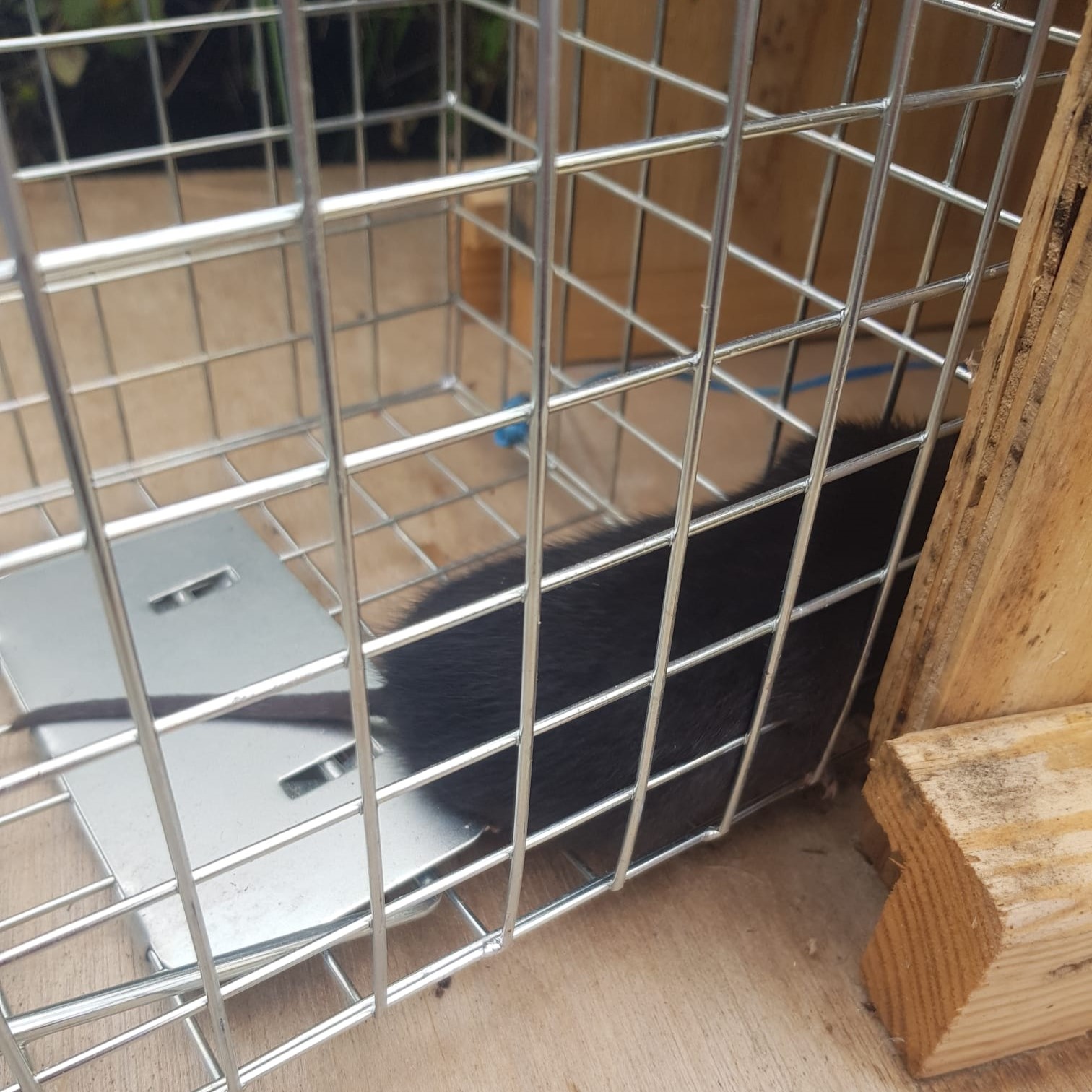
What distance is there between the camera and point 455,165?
101cm

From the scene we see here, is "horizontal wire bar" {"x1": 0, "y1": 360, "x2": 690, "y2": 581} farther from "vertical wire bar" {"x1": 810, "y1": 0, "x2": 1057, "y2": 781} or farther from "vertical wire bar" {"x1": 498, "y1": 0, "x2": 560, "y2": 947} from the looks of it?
"vertical wire bar" {"x1": 810, "y1": 0, "x2": 1057, "y2": 781}

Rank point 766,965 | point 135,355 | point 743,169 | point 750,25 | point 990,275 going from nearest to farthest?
point 750,25 < point 990,275 < point 766,965 < point 743,169 < point 135,355

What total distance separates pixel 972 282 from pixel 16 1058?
50cm

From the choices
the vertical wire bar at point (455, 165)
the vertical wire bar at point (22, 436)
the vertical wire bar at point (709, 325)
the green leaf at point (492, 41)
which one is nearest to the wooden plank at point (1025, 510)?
the vertical wire bar at point (709, 325)

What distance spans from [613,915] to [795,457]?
313 mm

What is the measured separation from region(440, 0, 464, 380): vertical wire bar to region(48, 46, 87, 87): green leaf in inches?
18.2

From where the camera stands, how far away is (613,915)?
2.04 ft

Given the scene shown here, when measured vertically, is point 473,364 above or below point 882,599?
below

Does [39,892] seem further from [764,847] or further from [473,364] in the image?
Answer: [473,364]

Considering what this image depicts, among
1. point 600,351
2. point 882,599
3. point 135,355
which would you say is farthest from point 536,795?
point 135,355

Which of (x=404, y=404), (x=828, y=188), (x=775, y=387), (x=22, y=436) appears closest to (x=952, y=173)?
(x=828, y=188)

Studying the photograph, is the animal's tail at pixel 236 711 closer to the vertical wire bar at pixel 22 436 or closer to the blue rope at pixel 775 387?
the vertical wire bar at pixel 22 436

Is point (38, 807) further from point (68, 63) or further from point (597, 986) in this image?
point (68, 63)

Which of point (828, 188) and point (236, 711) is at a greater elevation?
point (828, 188)
